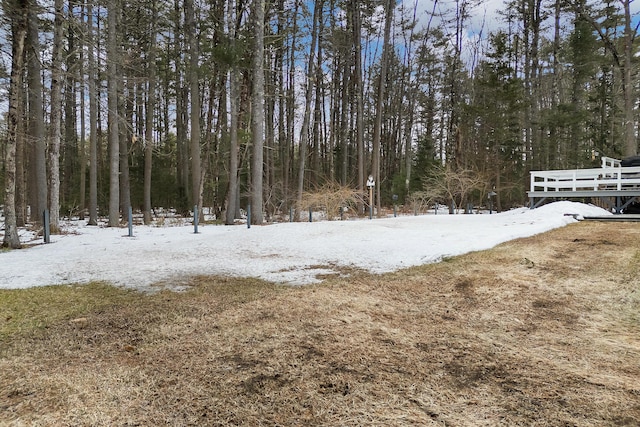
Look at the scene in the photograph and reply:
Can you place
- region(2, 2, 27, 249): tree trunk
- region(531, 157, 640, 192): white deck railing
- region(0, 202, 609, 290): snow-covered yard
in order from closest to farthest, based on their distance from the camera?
region(0, 202, 609, 290): snow-covered yard → region(2, 2, 27, 249): tree trunk → region(531, 157, 640, 192): white deck railing

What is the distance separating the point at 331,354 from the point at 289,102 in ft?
68.0

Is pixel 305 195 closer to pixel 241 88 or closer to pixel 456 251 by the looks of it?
pixel 241 88

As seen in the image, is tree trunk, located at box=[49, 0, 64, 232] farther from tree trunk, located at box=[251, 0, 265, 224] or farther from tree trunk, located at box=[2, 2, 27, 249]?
tree trunk, located at box=[251, 0, 265, 224]

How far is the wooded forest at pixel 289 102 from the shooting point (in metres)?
11.9

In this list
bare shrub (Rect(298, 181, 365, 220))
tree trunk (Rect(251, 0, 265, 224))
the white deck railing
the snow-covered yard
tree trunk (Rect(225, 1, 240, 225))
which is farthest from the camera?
bare shrub (Rect(298, 181, 365, 220))

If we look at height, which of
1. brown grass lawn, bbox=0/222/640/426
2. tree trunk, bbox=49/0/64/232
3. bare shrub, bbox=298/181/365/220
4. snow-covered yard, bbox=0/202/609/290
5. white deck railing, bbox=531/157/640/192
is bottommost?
brown grass lawn, bbox=0/222/640/426

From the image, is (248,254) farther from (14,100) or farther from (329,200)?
(329,200)

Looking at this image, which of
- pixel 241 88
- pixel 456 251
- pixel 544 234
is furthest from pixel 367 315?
pixel 241 88

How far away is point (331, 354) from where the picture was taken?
233cm

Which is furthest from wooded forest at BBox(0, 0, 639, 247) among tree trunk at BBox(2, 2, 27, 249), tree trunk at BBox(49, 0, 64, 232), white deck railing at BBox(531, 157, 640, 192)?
white deck railing at BBox(531, 157, 640, 192)

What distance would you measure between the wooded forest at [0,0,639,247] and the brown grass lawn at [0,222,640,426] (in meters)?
7.77

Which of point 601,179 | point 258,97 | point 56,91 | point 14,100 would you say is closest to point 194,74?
point 258,97

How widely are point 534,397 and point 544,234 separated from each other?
6.68 metres

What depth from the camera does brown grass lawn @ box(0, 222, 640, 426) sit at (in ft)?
5.58
